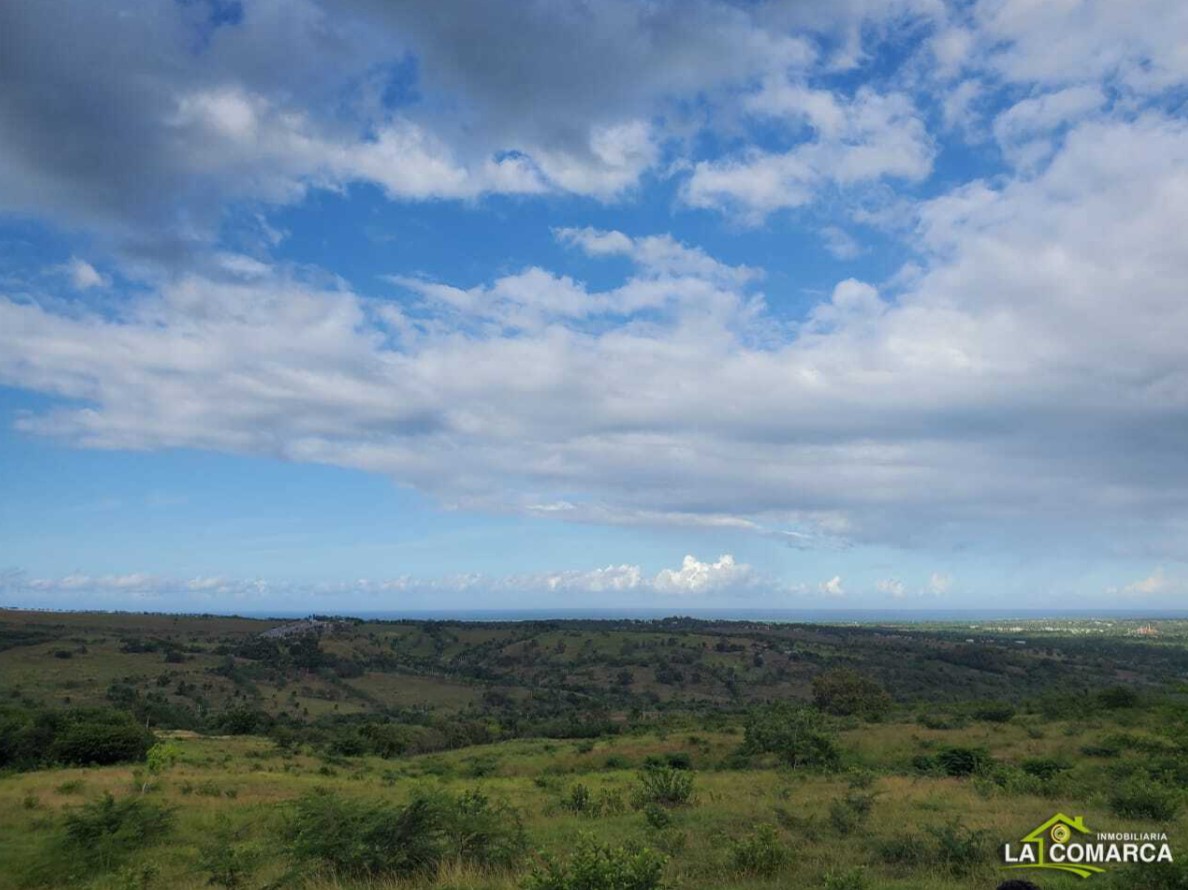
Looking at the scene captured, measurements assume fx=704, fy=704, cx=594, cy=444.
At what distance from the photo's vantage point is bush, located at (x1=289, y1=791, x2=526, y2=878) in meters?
11.4

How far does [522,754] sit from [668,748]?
8.65m

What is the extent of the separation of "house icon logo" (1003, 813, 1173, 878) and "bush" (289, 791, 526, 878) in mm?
8648

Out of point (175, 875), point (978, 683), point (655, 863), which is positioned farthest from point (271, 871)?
point (978, 683)

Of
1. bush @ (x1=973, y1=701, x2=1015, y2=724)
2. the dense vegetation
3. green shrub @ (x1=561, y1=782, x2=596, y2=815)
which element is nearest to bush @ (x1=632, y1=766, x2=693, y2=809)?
the dense vegetation

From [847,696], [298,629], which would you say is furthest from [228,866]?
[298,629]

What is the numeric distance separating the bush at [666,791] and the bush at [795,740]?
35.1ft

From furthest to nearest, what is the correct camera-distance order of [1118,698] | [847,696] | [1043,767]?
[847,696] < [1118,698] < [1043,767]

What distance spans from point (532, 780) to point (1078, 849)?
21.4m

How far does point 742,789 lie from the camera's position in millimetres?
22812

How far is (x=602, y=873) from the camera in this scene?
787 centimetres

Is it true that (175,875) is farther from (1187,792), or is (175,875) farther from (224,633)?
(224,633)

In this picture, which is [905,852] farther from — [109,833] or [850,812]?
[109,833]

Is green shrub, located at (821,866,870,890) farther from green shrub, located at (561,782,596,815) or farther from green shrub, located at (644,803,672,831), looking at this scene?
green shrub, located at (561,782,596,815)

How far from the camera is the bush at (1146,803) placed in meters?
15.5
